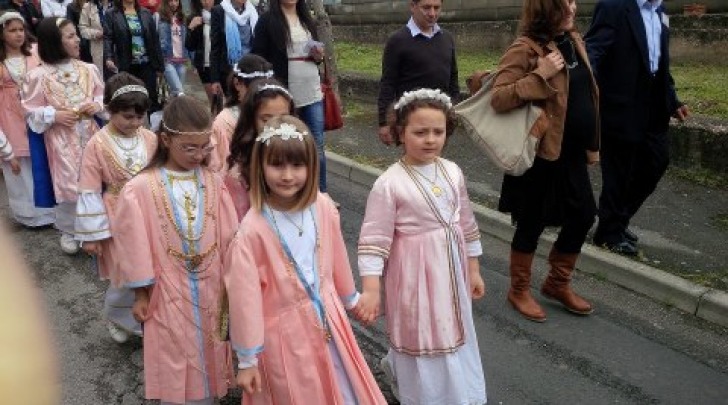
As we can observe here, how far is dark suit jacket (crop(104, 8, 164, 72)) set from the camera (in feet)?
25.1

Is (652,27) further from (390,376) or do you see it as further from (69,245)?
(69,245)

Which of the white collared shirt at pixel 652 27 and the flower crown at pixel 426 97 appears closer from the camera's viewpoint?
the flower crown at pixel 426 97

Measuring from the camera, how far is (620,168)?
4770 millimetres

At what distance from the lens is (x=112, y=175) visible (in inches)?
145

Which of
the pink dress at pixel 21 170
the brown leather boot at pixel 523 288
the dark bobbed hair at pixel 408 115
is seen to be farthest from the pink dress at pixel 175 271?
the pink dress at pixel 21 170

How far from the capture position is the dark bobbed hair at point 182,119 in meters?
2.90

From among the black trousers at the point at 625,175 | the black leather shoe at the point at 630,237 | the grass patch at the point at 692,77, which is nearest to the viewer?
the black trousers at the point at 625,175

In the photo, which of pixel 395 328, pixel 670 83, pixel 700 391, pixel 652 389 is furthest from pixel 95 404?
pixel 670 83

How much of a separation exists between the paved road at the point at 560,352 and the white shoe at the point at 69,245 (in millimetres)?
505

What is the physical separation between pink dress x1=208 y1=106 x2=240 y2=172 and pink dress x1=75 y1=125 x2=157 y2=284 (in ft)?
1.03

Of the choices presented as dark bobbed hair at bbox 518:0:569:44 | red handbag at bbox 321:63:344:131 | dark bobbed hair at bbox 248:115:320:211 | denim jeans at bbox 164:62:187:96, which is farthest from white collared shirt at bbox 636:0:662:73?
denim jeans at bbox 164:62:187:96

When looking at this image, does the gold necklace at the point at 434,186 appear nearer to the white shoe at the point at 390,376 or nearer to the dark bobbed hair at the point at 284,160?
the dark bobbed hair at the point at 284,160

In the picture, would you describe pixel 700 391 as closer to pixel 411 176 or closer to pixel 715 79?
pixel 411 176

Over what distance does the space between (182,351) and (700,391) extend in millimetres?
2446
